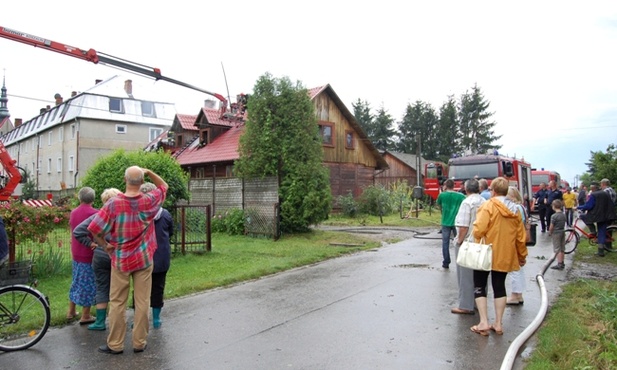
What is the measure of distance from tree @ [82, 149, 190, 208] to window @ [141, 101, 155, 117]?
36.1 m

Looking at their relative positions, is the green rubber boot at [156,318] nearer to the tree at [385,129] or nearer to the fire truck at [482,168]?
the fire truck at [482,168]

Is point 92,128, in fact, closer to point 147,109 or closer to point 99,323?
point 147,109

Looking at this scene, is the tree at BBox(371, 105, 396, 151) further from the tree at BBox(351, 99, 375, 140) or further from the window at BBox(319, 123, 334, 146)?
the window at BBox(319, 123, 334, 146)

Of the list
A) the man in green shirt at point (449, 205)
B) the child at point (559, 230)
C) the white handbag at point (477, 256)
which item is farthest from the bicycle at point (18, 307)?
the child at point (559, 230)

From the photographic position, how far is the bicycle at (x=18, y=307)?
5.66 meters

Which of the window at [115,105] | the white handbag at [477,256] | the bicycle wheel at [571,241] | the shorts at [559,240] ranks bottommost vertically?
the bicycle wheel at [571,241]

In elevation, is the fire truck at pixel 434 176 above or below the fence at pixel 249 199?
above

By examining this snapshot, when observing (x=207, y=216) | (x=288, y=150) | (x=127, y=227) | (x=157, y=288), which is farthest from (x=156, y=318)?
(x=288, y=150)

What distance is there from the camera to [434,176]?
2681cm

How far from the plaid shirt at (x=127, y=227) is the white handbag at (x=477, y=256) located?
3683 mm

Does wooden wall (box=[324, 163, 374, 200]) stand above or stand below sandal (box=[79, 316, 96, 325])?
above

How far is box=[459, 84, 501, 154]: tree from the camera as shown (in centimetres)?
7062

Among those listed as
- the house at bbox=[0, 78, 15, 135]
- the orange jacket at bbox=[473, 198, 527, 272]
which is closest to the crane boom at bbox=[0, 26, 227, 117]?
the orange jacket at bbox=[473, 198, 527, 272]

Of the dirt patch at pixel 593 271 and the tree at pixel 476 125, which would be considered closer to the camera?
the dirt patch at pixel 593 271
